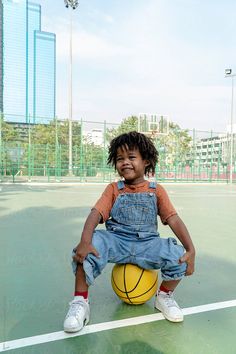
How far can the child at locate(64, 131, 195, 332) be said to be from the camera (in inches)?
82.7

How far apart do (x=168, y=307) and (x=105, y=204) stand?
75cm

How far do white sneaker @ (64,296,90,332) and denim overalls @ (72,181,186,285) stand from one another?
144 mm

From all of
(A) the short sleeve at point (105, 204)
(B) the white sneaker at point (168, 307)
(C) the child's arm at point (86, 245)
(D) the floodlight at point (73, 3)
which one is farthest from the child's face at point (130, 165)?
(D) the floodlight at point (73, 3)

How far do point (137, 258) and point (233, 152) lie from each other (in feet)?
86.8

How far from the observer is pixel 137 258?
221 centimetres

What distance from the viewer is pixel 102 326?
6.72 feet

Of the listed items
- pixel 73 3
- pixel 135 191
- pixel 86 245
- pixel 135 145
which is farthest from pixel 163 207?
pixel 73 3

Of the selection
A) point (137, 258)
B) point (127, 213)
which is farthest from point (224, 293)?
point (127, 213)

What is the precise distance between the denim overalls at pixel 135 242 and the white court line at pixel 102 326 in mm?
253

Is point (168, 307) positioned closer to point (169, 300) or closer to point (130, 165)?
point (169, 300)

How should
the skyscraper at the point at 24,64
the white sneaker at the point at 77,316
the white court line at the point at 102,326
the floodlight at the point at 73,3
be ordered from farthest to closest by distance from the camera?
1. the skyscraper at the point at 24,64
2. the floodlight at the point at 73,3
3. the white sneaker at the point at 77,316
4. the white court line at the point at 102,326

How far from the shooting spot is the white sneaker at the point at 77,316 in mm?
1965

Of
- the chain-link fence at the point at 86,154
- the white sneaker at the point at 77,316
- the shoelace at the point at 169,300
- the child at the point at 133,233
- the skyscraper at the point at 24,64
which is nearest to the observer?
the white sneaker at the point at 77,316

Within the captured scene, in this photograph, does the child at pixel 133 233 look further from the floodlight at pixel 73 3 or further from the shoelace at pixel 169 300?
the floodlight at pixel 73 3
